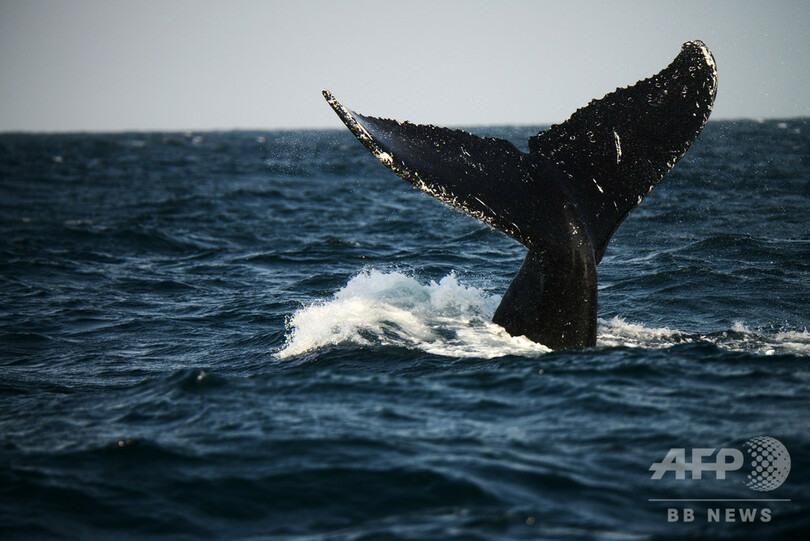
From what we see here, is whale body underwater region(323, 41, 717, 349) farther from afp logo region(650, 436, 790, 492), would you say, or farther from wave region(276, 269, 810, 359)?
afp logo region(650, 436, 790, 492)

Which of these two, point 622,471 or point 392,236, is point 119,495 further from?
point 392,236

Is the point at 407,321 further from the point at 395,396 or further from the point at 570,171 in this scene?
the point at 570,171

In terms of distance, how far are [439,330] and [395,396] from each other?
2185mm

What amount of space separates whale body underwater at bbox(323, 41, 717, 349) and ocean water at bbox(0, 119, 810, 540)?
56 centimetres

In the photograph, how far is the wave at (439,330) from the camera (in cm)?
733

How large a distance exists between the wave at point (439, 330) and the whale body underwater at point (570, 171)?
1.92 feet

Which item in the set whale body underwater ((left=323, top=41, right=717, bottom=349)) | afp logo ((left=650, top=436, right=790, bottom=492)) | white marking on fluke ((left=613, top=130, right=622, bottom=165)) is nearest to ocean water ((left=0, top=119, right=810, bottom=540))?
afp logo ((left=650, top=436, right=790, bottom=492))

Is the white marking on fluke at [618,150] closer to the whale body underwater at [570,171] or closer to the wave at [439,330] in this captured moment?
the whale body underwater at [570,171]

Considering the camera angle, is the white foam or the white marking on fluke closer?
the white marking on fluke

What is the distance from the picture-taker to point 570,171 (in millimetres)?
6766

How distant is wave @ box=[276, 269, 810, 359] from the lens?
24.1 ft

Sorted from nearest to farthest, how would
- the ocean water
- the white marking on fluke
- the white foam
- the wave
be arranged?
the ocean water
the white marking on fluke
the wave
the white foam

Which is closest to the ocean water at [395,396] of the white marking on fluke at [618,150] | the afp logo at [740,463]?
the afp logo at [740,463]

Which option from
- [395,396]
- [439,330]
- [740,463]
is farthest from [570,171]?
[740,463]
